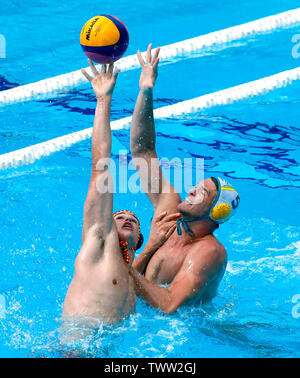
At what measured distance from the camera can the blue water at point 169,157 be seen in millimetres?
4441

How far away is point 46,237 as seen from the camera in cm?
567

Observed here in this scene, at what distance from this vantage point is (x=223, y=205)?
4504mm

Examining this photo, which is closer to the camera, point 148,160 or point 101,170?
point 101,170

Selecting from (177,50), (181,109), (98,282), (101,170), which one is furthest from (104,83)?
(177,50)

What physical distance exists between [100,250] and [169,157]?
3.07m

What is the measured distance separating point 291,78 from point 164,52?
5.07 ft

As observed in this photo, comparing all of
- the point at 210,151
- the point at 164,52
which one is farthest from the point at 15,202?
the point at 164,52

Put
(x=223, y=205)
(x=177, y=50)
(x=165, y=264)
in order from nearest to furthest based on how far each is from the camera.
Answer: (x=223, y=205) < (x=165, y=264) < (x=177, y=50)

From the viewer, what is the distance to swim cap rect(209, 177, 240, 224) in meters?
4.50

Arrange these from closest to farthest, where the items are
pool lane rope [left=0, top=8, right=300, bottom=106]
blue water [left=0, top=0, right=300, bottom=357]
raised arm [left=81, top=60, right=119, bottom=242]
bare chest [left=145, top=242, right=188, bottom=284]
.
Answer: raised arm [left=81, top=60, right=119, bottom=242] < blue water [left=0, top=0, right=300, bottom=357] < bare chest [left=145, top=242, right=188, bottom=284] < pool lane rope [left=0, top=8, right=300, bottom=106]

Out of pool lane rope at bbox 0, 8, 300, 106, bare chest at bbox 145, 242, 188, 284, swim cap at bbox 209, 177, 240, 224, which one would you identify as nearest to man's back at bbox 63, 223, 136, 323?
bare chest at bbox 145, 242, 188, 284

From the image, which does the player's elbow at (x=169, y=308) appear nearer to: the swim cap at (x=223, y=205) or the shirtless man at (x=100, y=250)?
the shirtless man at (x=100, y=250)

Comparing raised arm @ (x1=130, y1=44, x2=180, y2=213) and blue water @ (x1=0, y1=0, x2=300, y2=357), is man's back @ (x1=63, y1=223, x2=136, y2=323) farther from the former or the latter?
raised arm @ (x1=130, y1=44, x2=180, y2=213)

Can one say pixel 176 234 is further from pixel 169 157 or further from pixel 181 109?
pixel 181 109
